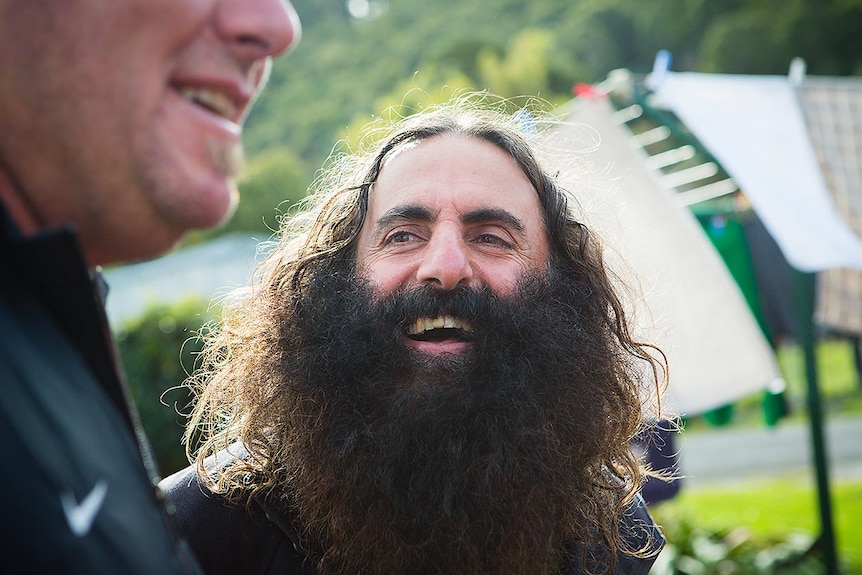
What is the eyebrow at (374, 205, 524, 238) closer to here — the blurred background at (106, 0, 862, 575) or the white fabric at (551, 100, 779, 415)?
the blurred background at (106, 0, 862, 575)

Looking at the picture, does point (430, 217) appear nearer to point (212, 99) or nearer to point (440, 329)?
point (440, 329)

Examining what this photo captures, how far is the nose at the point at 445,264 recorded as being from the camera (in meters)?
2.47

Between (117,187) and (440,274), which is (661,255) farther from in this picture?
(117,187)

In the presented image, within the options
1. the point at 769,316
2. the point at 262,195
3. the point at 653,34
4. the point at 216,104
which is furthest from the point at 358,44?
the point at 216,104

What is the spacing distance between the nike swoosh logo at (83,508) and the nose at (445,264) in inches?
59.7

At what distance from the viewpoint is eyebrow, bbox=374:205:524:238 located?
104 inches

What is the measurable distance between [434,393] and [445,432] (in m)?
0.11

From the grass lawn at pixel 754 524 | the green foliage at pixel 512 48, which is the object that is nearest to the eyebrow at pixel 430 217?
the grass lawn at pixel 754 524

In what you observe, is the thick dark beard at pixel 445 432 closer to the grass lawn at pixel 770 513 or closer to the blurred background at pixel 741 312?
the blurred background at pixel 741 312

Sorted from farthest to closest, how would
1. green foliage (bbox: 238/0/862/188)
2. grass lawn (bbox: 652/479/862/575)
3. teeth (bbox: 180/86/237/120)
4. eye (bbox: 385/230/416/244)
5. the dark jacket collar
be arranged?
green foliage (bbox: 238/0/862/188) → grass lawn (bbox: 652/479/862/575) → eye (bbox: 385/230/416/244) → teeth (bbox: 180/86/237/120) → the dark jacket collar

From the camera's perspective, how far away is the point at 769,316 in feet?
19.1

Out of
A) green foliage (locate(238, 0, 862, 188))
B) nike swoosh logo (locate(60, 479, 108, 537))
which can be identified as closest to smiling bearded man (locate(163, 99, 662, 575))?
nike swoosh logo (locate(60, 479, 108, 537))

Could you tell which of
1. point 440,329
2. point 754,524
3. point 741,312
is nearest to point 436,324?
point 440,329

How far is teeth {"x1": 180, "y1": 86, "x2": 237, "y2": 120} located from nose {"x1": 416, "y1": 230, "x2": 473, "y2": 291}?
1191 millimetres
